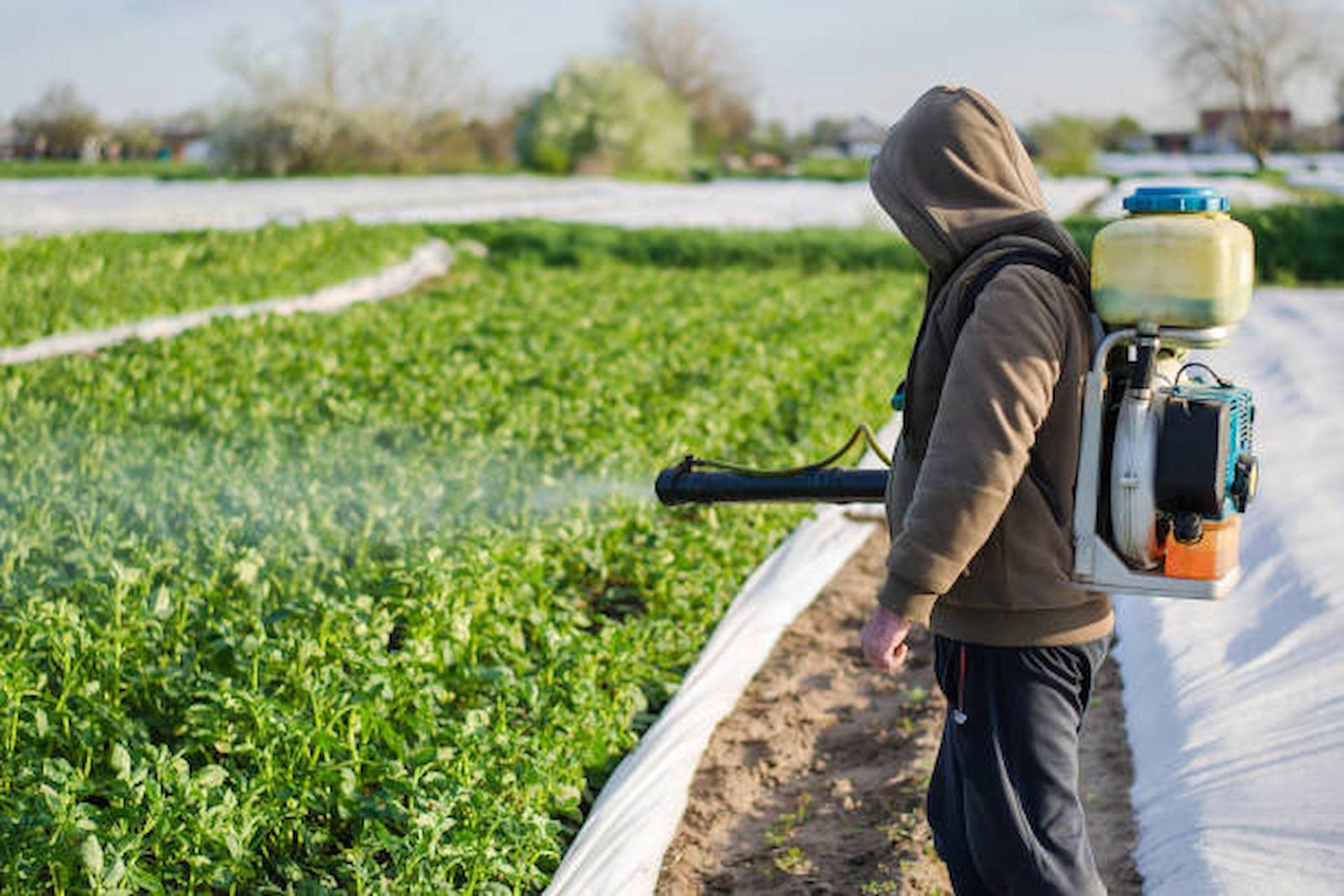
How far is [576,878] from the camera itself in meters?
3.05

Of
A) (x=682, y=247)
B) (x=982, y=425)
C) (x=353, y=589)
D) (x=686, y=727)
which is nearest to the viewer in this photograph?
(x=982, y=425)

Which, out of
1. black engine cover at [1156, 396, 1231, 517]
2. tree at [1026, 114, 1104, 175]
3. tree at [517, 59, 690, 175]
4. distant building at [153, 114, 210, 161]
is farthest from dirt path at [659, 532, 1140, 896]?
distant building at [153, 114, 210, 161]

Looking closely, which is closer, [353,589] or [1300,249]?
[353,589]

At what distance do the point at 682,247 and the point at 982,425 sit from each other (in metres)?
18.4

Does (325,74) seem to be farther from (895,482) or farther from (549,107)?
(895,482)

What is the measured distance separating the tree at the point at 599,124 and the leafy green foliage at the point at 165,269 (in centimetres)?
2448

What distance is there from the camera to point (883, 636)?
2234 millimetres

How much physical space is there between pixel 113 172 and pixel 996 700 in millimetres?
34215

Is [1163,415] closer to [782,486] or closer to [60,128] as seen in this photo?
[782,486]

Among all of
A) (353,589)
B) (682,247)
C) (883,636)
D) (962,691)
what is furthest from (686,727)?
(682,247)

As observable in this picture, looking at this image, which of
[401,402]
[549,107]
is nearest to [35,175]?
[549,107]

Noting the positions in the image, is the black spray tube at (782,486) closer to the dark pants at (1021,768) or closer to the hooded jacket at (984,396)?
the hooded jacket at (984,396)

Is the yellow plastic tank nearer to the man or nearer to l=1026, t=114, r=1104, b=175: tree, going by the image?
the man

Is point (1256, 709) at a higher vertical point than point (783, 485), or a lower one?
lower
